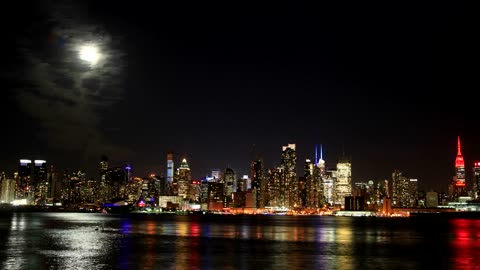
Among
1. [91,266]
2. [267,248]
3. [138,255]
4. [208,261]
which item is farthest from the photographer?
[267,248]

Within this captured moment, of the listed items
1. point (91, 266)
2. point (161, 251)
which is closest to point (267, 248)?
point (161, 251)

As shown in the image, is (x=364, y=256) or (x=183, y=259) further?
(x=364, y=256)

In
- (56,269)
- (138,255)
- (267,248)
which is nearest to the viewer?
→ (56,269)

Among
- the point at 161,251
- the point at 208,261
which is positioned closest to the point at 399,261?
the point at 208,261

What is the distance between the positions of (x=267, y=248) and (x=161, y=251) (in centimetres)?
1285

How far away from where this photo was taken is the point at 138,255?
54.8 meters

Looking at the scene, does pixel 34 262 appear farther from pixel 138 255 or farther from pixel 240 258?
pixel 240 258

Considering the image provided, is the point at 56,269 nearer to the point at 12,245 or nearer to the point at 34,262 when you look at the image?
the point at 34,262

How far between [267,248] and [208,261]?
50.7ft

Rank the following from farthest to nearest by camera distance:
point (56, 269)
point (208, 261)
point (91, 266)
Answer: point (208, 261) → point (91, 266) → point (56, 269)

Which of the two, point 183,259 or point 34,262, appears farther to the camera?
point 183,259

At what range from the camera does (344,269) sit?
45.6m

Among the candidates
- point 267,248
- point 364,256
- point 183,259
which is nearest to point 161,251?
point 183,259

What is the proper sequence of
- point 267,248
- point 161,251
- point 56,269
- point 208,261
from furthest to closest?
point 267,248, point 161,251, point 208,261, point 56,269
